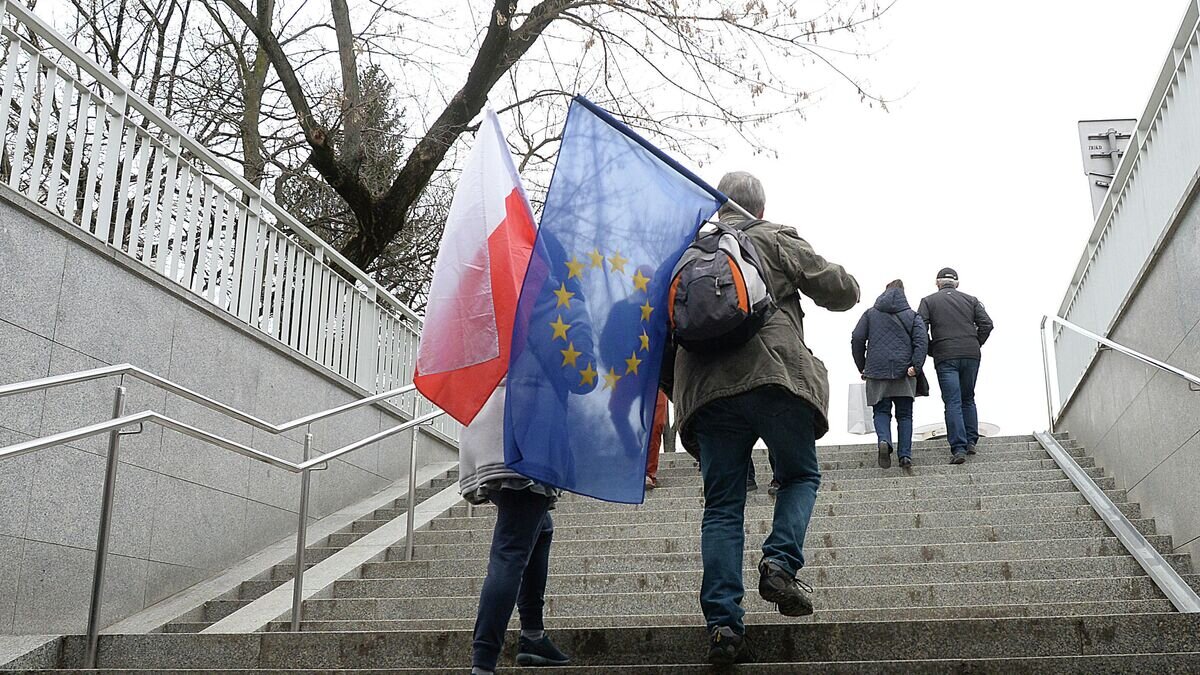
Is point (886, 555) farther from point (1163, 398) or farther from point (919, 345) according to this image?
point (919, 345)

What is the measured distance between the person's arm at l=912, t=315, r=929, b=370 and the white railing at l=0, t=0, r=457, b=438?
4441mm

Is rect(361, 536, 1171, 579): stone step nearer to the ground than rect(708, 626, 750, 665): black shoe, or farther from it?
farther from it

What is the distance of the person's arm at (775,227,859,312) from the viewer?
4031 millimetres

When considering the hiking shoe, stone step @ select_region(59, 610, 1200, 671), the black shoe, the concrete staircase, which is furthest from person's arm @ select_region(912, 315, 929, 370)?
the black shoe

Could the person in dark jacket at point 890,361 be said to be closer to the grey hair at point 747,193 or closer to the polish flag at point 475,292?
the grey hair at point 747,193

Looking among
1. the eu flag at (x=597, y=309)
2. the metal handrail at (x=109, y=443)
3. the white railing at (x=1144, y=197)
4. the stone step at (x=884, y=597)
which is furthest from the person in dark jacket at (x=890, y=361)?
the eu flag at (x=597, y=309)

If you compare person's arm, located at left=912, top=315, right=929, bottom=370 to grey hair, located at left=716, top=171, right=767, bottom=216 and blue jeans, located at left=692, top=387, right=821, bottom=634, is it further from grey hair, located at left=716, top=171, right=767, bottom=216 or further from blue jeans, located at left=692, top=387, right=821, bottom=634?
blue jeans, located at left=692, top=387, right=821, bottom=634

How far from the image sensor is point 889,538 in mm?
7105

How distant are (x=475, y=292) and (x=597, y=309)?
430mm

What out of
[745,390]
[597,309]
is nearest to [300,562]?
[597,309]

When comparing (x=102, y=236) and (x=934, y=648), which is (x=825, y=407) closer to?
(x=934, y=648)

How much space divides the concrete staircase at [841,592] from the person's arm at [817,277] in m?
1.12

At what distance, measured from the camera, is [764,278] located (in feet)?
12.9

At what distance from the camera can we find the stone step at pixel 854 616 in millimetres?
5289
